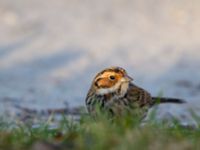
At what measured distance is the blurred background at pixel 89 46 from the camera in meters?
13.1

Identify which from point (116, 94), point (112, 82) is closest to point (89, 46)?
point (112, 82)

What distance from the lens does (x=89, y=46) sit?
14414mm

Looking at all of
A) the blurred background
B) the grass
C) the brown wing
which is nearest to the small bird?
the brown wing

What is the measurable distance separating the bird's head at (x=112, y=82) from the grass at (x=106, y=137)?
1288 millimetres

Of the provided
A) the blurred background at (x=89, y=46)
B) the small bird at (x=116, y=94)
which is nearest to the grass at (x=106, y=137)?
the small bird at (x=116, y=94)

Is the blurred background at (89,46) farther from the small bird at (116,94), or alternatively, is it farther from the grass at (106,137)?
the grass at (106,137)

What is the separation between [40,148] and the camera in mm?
5891

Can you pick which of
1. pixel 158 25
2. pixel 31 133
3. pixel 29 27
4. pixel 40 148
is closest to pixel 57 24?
pixel 29 27

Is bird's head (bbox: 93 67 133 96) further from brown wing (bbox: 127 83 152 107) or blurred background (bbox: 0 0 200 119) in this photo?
blurred background (bbox: 0 0 200 119)

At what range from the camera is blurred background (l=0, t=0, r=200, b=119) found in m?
13.1

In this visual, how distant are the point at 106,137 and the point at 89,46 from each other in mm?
8451

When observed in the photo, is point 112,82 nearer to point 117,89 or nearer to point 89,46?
point 117,89

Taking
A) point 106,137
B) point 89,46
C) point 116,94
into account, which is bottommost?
point 106,137

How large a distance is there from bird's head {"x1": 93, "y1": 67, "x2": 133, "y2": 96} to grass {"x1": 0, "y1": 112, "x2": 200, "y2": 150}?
1.29 metres
